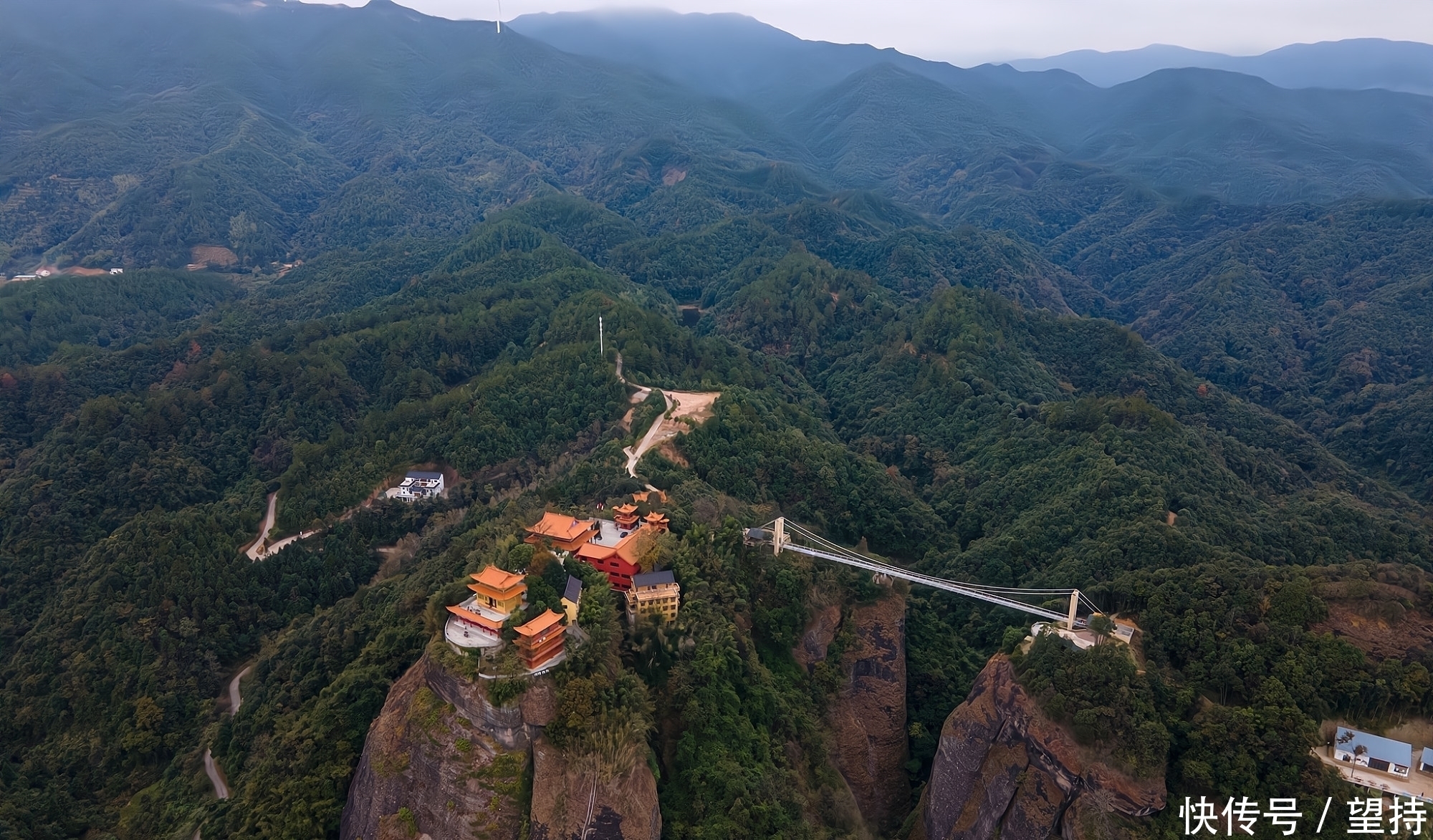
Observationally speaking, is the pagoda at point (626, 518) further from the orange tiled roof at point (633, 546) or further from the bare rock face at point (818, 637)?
the bare rock face at point (818, 637)

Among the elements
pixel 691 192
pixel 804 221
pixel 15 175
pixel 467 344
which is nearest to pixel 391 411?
pixel 467 344

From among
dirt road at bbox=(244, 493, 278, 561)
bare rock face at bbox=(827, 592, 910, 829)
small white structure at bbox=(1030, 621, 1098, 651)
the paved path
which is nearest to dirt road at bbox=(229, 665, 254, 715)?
dirt road at bbox=(244, 493, 278, 561)

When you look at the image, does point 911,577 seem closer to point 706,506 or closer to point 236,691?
point 706,506

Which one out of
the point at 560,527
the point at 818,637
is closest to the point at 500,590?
the point at 560,527

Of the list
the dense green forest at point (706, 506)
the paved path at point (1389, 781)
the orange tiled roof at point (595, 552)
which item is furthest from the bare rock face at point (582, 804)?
the paved path at point (1389, 781)

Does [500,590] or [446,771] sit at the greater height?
[500,590]

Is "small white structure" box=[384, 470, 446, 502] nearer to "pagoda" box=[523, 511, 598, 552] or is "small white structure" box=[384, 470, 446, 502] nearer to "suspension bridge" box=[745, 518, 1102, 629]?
"pagoda" box=[523, 511, 598, 552]

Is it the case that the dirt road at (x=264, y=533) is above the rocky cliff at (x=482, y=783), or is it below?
below
